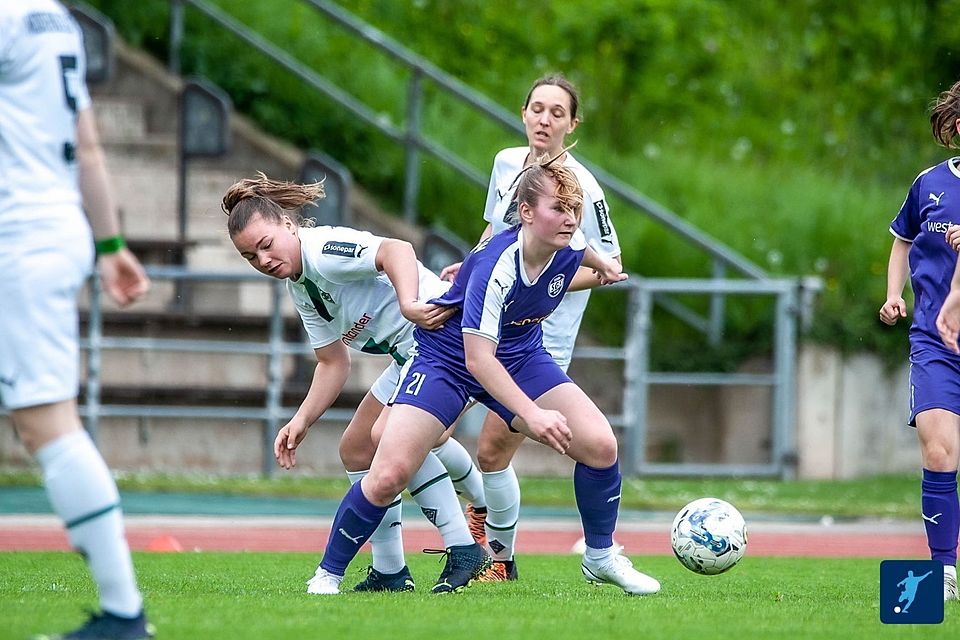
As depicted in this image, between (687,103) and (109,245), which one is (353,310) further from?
(687,103)

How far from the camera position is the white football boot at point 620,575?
245 inches

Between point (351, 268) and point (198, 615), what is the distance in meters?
1.59

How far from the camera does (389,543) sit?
255 inches

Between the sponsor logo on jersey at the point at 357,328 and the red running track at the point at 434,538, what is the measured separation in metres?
2.80

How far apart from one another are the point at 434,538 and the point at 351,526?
4045 millimetres

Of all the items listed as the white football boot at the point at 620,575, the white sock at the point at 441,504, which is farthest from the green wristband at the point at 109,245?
the white football boot at the point at 620,575

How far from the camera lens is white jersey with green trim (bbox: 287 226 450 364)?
6.16 metres

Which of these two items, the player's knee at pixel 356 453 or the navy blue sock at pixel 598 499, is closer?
the navy blue sock at pixel 598 499

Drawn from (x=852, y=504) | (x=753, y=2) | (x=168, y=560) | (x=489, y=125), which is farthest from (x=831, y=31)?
(x=168, y=560)

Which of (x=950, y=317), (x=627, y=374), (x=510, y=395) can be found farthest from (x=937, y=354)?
(x=627, y=374)

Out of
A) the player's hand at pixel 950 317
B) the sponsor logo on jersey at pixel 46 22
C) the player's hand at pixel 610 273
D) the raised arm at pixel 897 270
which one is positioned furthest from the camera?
the raised arm at pixel 897 270

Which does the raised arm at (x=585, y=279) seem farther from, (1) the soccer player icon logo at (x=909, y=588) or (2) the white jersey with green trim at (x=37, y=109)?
(2) the white jersey with green trim at (x=37, y=109)

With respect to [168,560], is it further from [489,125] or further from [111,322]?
[489,125]

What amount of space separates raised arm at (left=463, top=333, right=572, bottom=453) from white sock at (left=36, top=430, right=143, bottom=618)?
1735 millimetres
